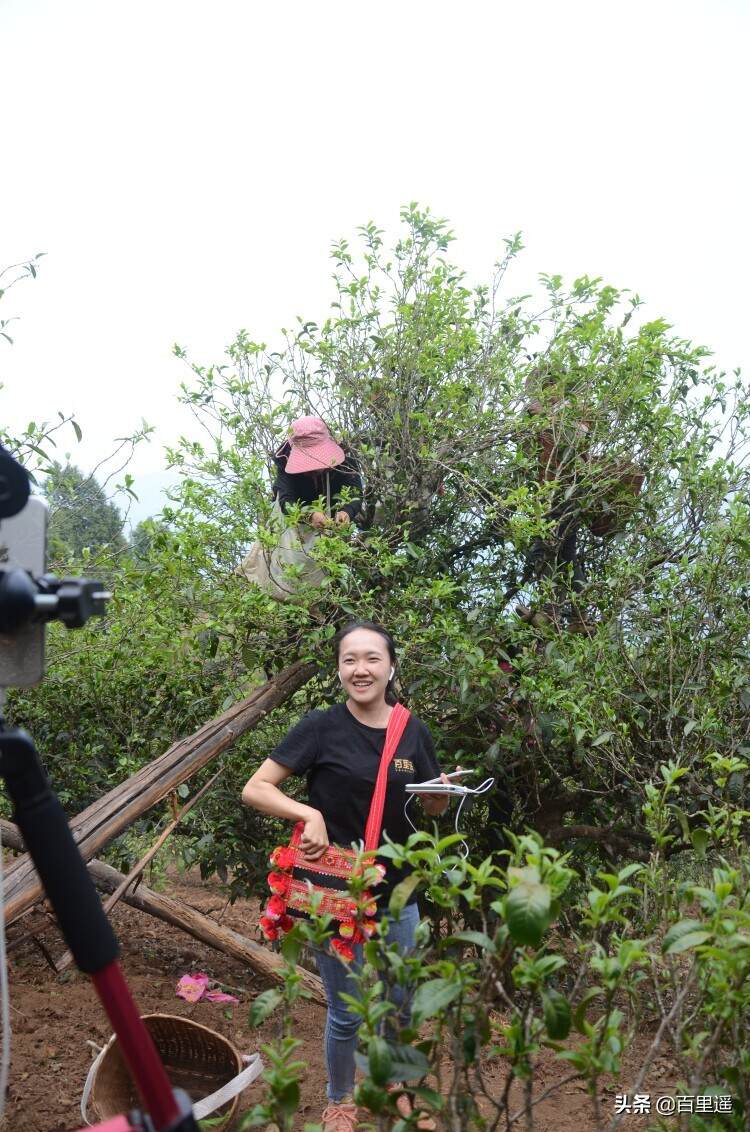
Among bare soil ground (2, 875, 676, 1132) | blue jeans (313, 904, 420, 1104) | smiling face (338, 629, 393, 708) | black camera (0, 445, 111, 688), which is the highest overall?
black camera (0, 445, 111, 688)

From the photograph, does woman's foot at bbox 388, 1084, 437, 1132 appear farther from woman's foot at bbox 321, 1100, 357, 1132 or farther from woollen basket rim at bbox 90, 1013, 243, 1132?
woollen basket rim at bbox 90, 1013, 243, 1132

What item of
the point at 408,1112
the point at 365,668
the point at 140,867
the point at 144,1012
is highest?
the point at 365,668

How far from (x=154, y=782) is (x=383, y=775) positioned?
1036 mm

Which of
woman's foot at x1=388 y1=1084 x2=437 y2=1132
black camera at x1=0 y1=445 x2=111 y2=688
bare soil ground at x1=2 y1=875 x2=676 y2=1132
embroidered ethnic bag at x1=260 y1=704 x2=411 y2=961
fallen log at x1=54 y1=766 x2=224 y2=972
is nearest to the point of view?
black camera at x1=0 y1=445 x2=111 y2=688

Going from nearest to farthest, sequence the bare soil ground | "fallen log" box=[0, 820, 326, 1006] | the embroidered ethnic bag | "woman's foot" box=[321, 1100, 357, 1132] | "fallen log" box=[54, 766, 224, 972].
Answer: "woman's foot" box=[321, 1100, 357, 1132]
the embroidered ethnic bag
the bare soil ground
"fallen log" box=[54, 766, 224, 972]
"fallen log" box=[0, 820, 326, 1006]

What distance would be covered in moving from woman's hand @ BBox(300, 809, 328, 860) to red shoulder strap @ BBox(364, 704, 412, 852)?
0.13 m

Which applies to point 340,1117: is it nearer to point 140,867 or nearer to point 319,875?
point 319,875

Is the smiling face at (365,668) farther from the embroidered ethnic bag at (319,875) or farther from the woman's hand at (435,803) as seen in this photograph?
the woman's hand at (435,803)

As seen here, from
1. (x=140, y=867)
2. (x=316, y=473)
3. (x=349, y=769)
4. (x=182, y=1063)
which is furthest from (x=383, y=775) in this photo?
(x=316, y=473)

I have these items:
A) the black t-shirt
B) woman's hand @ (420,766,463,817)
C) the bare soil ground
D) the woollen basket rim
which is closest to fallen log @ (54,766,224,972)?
the bare soil ground

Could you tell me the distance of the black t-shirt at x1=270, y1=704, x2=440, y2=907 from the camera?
9.67 ft

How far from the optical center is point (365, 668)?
3.01m

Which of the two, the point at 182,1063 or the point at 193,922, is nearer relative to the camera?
the point at 182,1063

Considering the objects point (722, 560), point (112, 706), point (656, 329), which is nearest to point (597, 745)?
point (722, 560)
